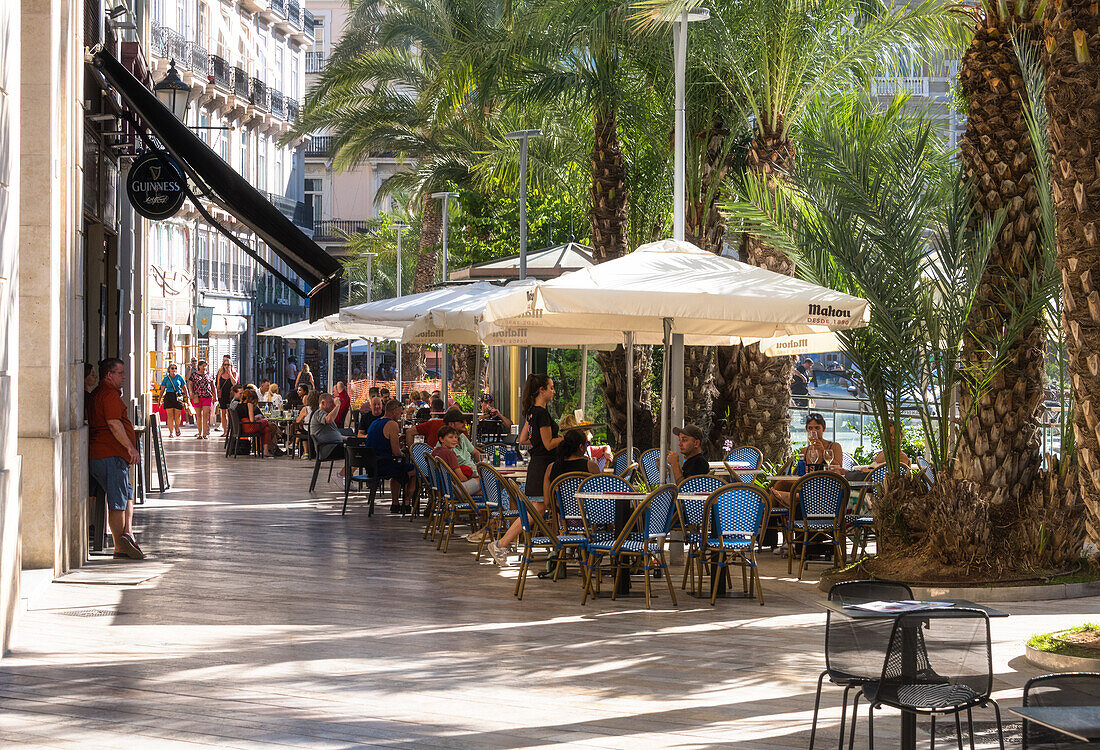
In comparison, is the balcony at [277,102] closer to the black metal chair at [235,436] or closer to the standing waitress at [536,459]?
the black metal chair at [235,436]

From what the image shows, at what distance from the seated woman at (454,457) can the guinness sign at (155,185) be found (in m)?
3.88

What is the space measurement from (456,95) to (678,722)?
16.3 m

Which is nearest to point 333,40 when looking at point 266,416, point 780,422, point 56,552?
point 266,416

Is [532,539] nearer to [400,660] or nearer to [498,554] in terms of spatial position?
[498,554]

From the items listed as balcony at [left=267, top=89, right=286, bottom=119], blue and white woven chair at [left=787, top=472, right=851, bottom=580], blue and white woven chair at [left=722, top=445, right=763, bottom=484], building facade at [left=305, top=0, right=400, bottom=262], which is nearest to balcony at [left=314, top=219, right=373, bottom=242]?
building facade at [left=305, top=0, right=400, bottom=262]

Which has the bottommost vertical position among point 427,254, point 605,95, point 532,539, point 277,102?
point 532,539

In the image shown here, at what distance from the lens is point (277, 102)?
61.5 metres

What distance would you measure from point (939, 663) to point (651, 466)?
8.89 m

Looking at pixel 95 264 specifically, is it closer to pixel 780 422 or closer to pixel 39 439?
pixel 39 439

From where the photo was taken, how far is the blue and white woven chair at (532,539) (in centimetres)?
Answer: 1103

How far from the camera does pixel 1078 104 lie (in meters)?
7.89

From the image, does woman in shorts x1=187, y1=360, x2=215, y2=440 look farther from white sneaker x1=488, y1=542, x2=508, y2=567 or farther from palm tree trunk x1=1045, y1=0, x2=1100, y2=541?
palm tree trunk x1=1045, y1=0, x2=1100, y2=541

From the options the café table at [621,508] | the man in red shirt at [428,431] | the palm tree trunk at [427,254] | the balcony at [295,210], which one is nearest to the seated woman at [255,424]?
the palm tree trunk at [427,254]

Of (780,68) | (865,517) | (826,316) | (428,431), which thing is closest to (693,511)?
(826,316)
